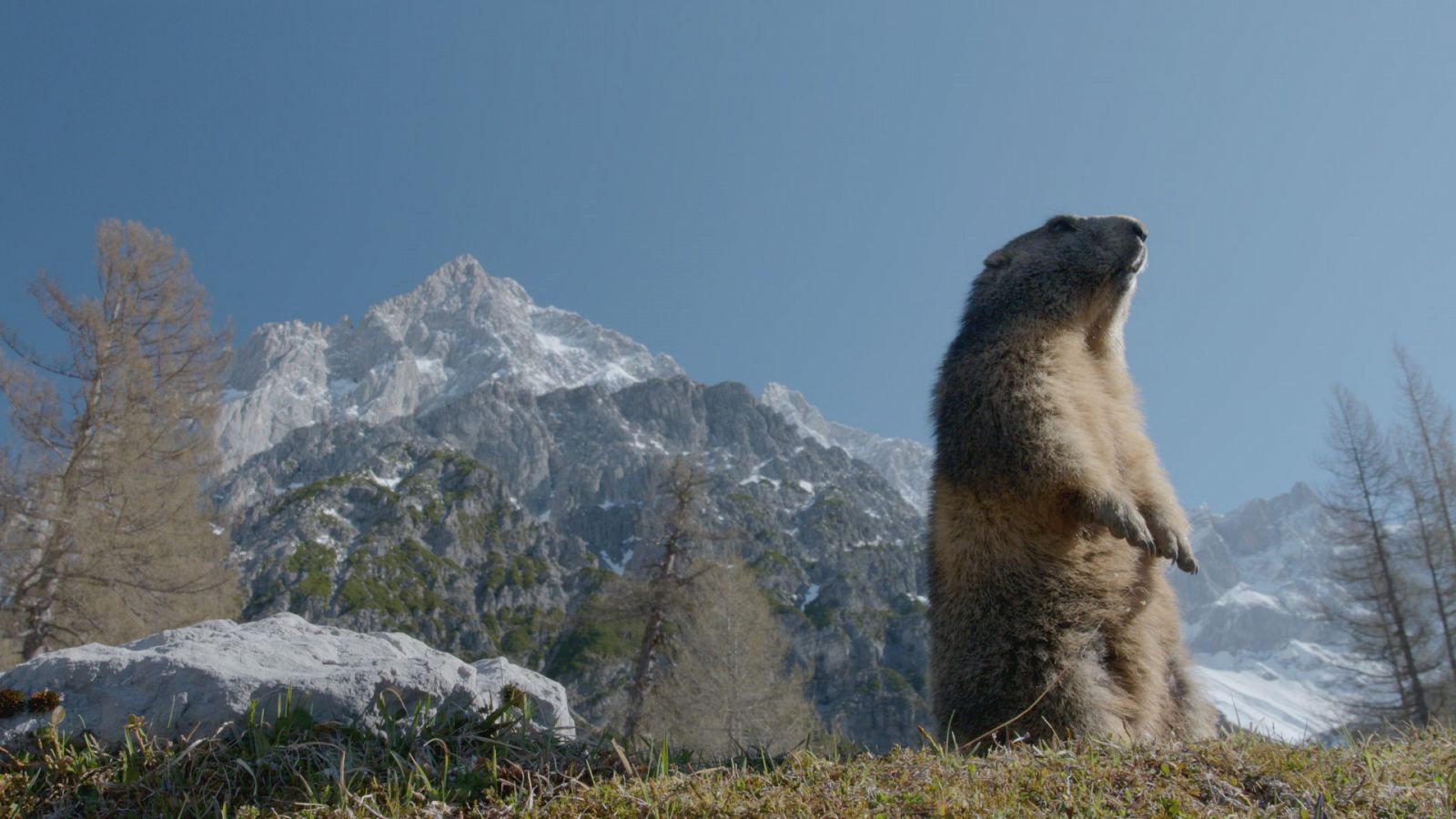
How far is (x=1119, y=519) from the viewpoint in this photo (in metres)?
4.36

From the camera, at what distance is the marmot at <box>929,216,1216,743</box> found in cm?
423

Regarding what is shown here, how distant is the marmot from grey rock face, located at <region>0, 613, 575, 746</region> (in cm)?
224

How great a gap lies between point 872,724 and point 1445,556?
10705cm

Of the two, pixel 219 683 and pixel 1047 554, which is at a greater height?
pixel 1047 554

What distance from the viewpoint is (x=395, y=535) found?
15212cm

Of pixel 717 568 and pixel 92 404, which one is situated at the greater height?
pixel 92 404

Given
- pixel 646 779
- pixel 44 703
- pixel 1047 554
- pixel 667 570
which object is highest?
pixel 667 570

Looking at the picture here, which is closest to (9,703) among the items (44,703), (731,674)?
(44,703)

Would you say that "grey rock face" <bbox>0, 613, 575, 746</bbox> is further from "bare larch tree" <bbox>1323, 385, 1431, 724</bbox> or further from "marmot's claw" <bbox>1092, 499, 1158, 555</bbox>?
"bare larch tree" <bbox>1323, 385, 1431, 724</bbox>

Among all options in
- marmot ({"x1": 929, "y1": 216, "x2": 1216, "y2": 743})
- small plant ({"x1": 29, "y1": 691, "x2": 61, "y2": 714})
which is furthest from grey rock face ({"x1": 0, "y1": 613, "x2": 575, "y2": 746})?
marmot ({"x1": 929, "y1": 216, "x2": 1216, "y2": 743})

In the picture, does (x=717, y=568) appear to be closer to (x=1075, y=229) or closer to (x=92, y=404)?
(x=92, y=404)

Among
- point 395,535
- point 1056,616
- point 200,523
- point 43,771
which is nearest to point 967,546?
point 1056,616

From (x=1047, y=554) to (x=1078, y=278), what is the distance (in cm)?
226

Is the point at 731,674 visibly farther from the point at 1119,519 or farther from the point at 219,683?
the point at 219,683
